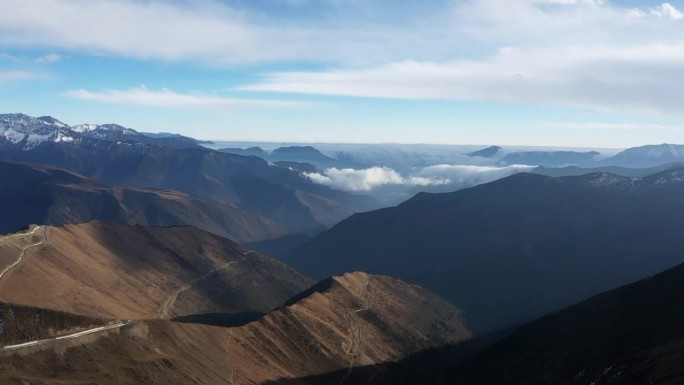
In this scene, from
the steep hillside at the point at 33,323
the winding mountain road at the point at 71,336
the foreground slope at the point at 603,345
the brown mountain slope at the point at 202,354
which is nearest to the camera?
the foreground slope at the point at 603,345

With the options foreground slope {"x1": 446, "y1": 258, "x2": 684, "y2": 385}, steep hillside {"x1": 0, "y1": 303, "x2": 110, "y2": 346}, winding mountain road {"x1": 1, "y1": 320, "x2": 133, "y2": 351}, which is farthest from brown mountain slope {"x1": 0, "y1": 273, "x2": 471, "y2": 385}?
foreground slope {"x1": 446, "y1": 258, "x2": 684, "y2": 385}

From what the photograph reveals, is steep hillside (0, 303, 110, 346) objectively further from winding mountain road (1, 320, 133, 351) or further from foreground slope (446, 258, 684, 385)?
foreground slope (446, 258, 684, 385)

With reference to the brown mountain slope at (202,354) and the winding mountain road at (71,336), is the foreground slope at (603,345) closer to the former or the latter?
the brown mountain slope at (202,354)

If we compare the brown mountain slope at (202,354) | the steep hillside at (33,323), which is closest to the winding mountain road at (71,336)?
the steep hillside at (33,323)

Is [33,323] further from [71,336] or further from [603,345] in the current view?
[603,345]

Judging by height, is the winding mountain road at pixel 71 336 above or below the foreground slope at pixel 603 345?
above

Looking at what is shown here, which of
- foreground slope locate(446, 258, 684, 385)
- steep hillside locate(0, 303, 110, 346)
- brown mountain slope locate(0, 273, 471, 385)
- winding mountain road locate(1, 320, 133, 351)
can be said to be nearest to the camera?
foreground slope locate(446, 258, 684, 385)

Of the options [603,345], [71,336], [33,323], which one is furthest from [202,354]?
[603,345]

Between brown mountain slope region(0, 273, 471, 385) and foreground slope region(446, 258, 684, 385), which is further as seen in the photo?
brown mountain slope region(0, 273, 471, 385)
